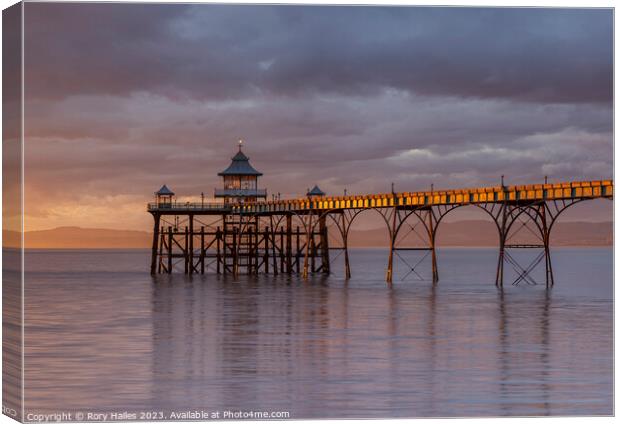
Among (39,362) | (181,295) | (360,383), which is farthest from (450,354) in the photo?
(181,295)

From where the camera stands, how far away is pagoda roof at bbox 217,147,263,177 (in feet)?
293

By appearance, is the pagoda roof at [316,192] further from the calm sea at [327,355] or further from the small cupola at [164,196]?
the calm sea at [327,355]

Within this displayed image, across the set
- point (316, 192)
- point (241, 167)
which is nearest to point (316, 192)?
point (316, 192)

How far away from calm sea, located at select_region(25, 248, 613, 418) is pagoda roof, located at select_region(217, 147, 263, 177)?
106 ft

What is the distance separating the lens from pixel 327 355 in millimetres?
31172

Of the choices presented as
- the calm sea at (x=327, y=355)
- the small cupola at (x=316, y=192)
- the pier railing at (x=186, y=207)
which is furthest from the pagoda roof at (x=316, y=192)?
the calm sea at (x=327, y=355)

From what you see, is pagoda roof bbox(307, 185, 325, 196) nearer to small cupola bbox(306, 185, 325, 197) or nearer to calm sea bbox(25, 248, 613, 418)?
small cupola bbox(306, 185, 325, 197)

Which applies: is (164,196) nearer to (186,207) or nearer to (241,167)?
(186,207)

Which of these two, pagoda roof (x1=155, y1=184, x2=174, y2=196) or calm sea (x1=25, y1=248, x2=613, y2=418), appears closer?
calm sea (x1=25, y1=248, x2=613, y2=418)

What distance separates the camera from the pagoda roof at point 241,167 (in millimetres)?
89250

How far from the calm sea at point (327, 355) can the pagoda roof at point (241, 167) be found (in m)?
32.2

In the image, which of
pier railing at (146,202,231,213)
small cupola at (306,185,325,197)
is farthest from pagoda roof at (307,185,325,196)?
pier railing at (146,202,231,213)

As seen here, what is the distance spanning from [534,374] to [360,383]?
4.67 meters

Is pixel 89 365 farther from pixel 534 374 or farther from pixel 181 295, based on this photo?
pixel 181 295
